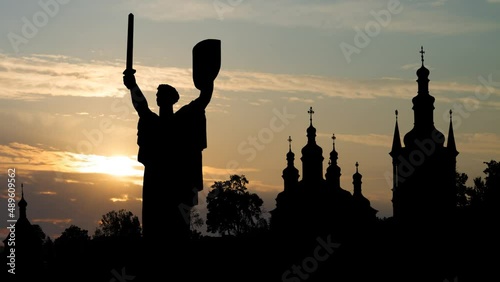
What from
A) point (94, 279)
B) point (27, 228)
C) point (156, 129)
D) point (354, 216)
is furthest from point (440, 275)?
point (156, 129)

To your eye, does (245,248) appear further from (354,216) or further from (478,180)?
(478,180)

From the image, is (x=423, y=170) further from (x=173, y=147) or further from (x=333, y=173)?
(x=173, y=147)

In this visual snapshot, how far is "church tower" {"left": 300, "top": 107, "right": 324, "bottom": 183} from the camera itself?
11300cm

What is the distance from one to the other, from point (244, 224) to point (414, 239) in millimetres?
64267

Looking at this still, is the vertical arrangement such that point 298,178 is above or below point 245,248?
above

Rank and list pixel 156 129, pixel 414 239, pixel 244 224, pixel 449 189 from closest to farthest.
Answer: pixel 156 129, pixel 414 239, pixel 449 189, pixel 244 224

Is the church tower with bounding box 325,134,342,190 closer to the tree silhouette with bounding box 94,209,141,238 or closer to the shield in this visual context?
the tree silhouette with bounding box 94,209,141,238

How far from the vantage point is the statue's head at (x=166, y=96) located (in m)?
10.4

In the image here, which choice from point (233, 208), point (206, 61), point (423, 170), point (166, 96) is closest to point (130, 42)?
point (166, 96)

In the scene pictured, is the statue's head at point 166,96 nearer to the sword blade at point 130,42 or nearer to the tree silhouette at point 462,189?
the sword blade at point 130,42

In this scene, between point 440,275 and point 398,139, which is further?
point 398,139

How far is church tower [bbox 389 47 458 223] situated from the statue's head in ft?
281

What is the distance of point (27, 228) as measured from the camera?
75875 millimetres

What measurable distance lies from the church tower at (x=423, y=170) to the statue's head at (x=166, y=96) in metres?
85.7
